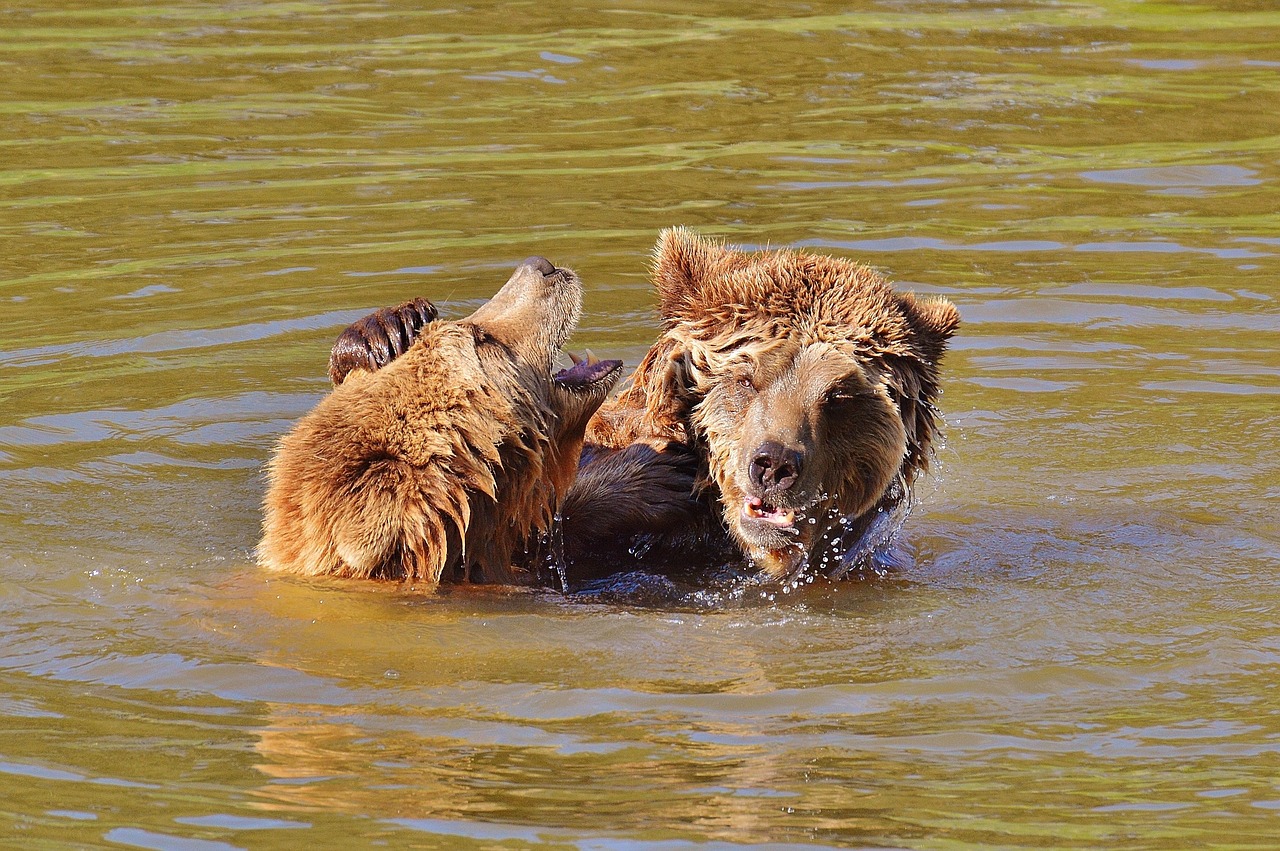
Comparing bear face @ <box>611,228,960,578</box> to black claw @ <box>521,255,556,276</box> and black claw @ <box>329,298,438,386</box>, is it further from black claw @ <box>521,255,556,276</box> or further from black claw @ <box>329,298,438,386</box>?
black claw @ <box>329,298,438,386</box>

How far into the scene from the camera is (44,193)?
12.6m

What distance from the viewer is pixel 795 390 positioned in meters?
6.68

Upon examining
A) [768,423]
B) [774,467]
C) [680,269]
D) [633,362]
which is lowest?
[633,362]

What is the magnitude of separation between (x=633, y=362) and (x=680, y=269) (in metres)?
3.02

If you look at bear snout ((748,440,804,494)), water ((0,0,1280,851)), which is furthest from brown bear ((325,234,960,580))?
water ((0,0,1280,851))

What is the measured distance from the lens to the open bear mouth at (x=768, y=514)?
675cm

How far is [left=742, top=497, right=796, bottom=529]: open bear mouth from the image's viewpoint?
22.1ft

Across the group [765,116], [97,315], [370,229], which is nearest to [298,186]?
[370,229]

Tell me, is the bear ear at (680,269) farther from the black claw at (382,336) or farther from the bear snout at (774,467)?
the black claw at (382,336)

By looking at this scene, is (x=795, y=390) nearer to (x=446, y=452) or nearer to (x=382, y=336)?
(x=446, y=452)

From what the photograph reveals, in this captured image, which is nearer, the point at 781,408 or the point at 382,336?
the point at 781,408

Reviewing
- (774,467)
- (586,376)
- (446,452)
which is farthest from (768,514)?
(446,452)

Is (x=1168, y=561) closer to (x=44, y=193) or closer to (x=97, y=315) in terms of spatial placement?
(x=97, y=315)

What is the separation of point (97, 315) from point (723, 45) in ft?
25.2
